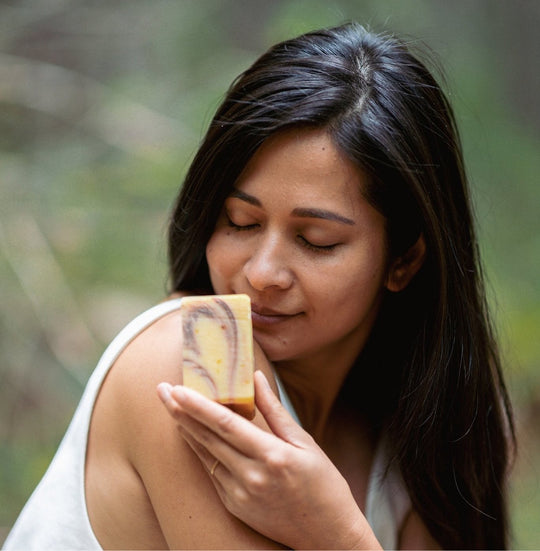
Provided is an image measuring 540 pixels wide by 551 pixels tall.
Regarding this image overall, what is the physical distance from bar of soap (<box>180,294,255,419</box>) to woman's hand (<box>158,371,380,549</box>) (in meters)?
0.05

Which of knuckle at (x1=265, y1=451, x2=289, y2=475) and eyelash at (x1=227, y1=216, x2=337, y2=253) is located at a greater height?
eyelash at (x1=227, y1=216, x2=337, y2=253)

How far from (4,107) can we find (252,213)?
8.75 feet

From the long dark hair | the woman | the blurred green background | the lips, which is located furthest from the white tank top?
the blurred green background

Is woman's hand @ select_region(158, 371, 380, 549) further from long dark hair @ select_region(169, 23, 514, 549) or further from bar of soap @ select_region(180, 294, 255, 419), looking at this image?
long dark hair @ select_region(169, 23, 514, 549)

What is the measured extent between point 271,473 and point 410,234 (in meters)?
0.66

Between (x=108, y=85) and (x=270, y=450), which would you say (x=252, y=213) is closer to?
(x=270, y=450)

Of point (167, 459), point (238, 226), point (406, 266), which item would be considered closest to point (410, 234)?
point (406, 266)

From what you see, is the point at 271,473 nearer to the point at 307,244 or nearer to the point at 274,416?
the point at 274,416

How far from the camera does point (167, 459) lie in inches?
56.0

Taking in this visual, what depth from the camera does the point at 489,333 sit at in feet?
6.48

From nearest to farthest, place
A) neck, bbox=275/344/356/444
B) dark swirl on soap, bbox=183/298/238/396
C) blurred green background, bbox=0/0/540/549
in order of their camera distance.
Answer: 1. dark swirl on soap, bbox=183/298/238/396
2. neck, bbox=275/344/356/444
3. blurred green background, bbox=0/0/540/549

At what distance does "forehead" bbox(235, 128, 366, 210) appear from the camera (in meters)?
1.51

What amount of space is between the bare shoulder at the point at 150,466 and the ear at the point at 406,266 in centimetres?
47

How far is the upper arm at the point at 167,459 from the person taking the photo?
1.39 meters
